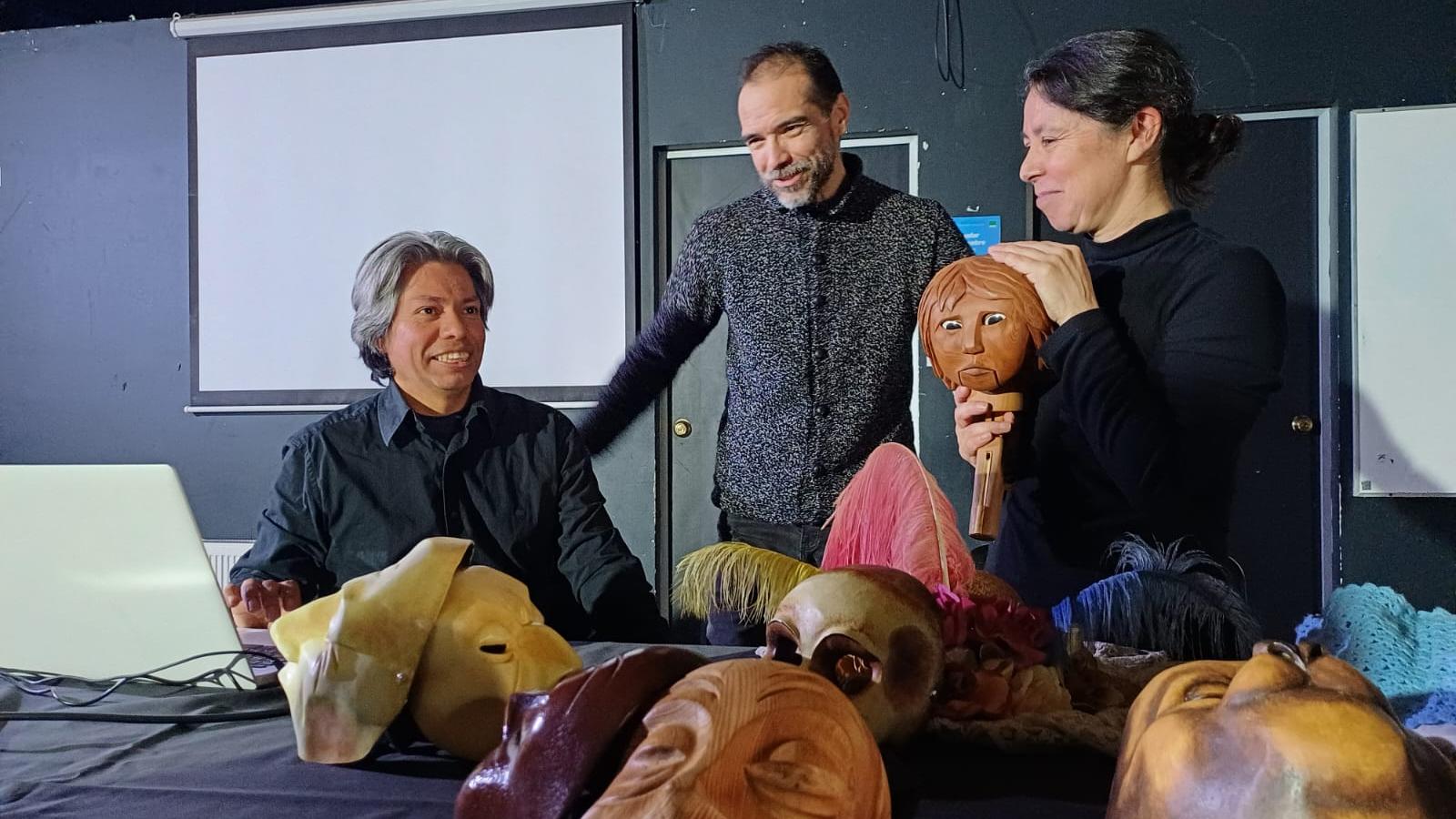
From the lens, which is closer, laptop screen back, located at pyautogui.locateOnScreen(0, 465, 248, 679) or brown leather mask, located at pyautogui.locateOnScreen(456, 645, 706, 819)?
brown leather mask, located at pyautogui.locateOnScreen(456, 645, 706, 819)

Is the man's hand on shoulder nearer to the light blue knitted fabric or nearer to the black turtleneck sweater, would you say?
the black turtleneck sweater

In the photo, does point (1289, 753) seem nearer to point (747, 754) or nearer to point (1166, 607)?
point (747, 754)

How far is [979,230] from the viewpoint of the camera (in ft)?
5.87

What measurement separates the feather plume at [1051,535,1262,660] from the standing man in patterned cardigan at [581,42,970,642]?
0.39 meters

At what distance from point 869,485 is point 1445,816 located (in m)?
1.19

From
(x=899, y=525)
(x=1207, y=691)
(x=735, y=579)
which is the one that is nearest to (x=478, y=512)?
(x=735, y=579)

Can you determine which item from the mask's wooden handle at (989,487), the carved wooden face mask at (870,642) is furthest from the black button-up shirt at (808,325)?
the carved wooden face mask at (870,642)

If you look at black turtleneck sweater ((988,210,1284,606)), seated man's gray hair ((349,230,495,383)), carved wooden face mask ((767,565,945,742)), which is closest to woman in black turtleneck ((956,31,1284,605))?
black turtleneck sweater ((988,210,1284,606))

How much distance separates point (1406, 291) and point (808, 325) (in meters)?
0.96

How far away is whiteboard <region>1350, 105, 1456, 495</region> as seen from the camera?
173 centimetres

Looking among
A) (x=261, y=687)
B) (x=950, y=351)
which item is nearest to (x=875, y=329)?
(x=950, y=351)

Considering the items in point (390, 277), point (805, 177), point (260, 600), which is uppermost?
point (805, 177)

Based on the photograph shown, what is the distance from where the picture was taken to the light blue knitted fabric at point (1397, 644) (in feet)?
4.16

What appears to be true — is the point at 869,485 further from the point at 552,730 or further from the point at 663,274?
the point at 552,730
